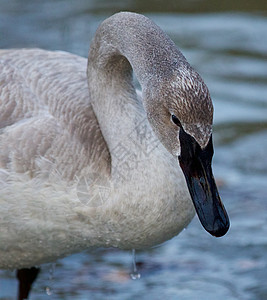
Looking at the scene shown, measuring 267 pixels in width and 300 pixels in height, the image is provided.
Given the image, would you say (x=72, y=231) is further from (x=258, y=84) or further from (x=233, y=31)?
(x=233, y=31)

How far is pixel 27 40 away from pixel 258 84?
2428mm

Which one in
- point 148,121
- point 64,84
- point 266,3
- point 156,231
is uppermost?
point 266,3

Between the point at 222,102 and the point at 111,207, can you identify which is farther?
the point at 222,102

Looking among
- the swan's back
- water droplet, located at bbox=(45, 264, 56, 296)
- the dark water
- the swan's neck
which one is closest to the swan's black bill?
the swan's neck

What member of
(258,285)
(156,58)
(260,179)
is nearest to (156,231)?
(156,58)

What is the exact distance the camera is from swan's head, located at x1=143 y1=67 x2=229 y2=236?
3717 mm

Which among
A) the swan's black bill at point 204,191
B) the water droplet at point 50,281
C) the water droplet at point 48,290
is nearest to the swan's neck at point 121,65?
the swan's black bill at point 204,191

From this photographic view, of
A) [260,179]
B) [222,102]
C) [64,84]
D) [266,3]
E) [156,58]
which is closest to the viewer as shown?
[156,58]

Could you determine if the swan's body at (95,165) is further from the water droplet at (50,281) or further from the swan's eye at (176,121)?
the water droplet at (50,281)

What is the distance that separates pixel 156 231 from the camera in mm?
4242

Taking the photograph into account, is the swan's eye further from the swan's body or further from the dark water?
the dark water

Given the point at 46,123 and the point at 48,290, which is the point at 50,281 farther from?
the point at 46,123

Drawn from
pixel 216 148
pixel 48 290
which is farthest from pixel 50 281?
pixel 216 148

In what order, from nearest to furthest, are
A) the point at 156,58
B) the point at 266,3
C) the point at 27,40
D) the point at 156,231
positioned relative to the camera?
the point at 156,58, the point at 156,231, the point at 27,40, the point at 266,3
